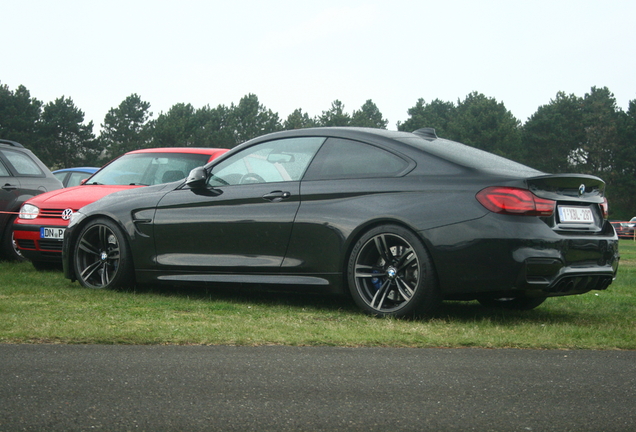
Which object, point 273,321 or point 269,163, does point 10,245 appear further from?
point 273,321

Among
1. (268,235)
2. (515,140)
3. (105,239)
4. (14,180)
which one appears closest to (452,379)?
(268,235)

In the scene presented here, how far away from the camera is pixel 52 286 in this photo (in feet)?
25.8

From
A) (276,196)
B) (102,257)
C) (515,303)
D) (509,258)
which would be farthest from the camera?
(102,257)

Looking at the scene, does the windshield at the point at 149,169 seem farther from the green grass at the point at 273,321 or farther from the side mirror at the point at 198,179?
the side mirror at the point at 198,179

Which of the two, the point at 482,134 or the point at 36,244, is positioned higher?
the point at 482,134

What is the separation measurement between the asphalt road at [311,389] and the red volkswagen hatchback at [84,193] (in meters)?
4.81

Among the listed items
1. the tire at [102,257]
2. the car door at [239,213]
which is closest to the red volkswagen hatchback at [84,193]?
the tire at [102,257]

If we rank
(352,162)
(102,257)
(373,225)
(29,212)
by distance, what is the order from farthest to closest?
1. (29,212)
2. (102,257)
3. (352,162)
4. (373,225)

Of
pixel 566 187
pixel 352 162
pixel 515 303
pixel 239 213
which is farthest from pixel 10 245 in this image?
pixel 566 187

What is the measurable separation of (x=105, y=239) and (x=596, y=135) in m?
85.7

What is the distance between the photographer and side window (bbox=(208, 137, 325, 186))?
21.7 feet

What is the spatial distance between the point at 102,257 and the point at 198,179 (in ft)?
4.51

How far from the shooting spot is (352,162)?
6.34 metres

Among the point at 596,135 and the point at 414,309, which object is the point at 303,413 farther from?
the point at 596,135
